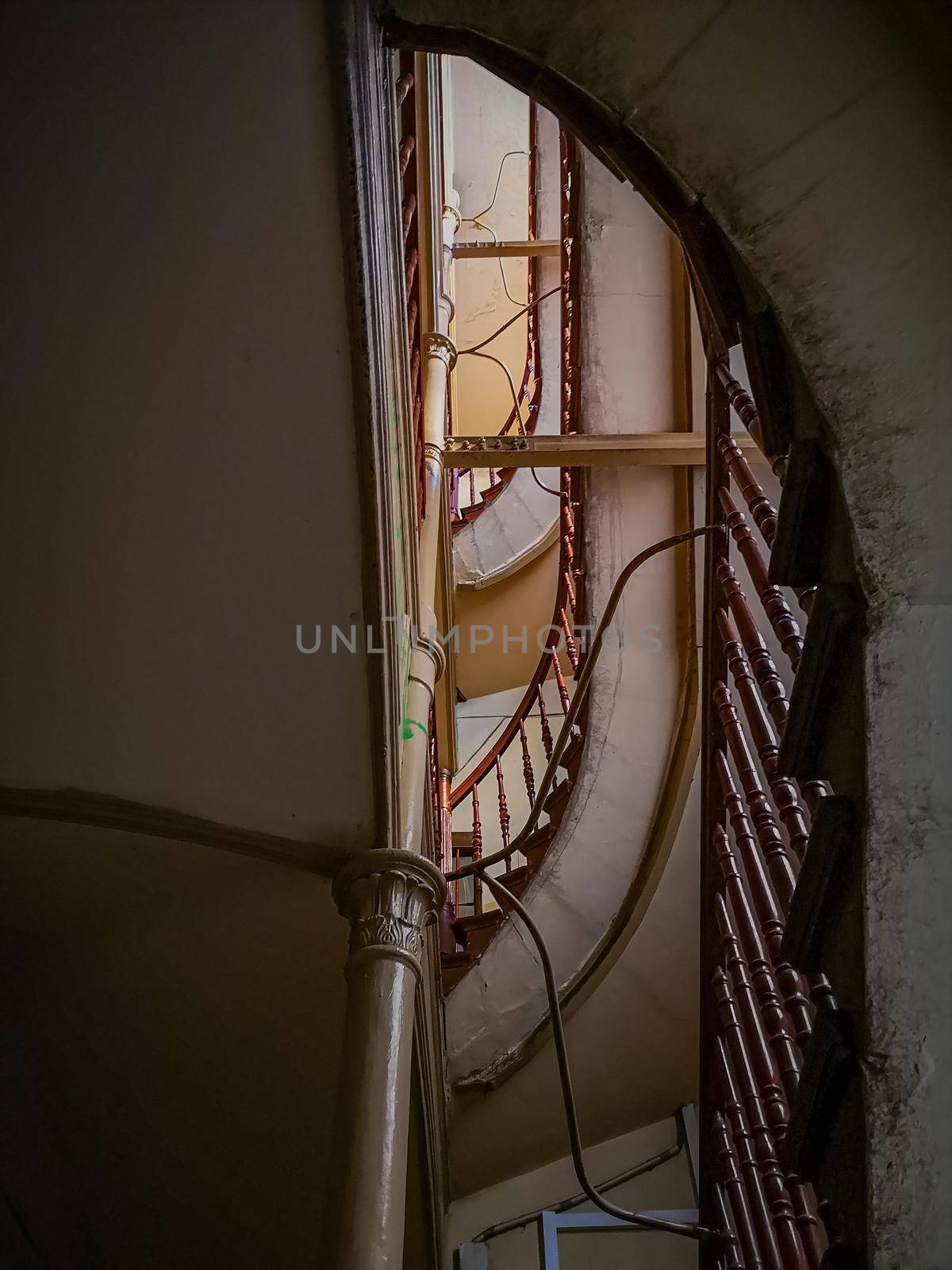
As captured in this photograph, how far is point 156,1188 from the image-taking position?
4.68 m

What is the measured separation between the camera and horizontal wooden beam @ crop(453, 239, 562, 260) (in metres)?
8.52

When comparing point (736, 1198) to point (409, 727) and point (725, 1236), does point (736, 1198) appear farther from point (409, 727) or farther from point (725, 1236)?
point (409, 727)

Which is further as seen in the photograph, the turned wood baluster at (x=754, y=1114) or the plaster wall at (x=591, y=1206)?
the plaster wall at (x=591, y=1206)

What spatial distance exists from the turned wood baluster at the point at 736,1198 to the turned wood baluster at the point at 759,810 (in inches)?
28.9

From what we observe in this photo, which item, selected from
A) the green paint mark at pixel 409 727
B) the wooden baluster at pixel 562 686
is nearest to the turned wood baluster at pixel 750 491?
the green paint mark at pixel 409 727

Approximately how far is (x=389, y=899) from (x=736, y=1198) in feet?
3.96

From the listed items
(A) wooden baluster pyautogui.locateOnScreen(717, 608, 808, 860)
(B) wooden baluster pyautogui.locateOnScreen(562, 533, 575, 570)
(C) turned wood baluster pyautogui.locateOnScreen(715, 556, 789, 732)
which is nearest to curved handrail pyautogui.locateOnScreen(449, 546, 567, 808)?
(B) wooden baluster pyautogui.locateOnScreen(562, 533, 575, 570)

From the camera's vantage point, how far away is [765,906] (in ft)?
9.96

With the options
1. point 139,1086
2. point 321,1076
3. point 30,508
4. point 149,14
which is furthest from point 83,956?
point 149,14

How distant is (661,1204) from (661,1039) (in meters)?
0.64

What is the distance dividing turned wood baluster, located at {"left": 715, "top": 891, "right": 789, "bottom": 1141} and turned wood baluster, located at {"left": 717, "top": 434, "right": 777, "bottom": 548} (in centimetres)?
116

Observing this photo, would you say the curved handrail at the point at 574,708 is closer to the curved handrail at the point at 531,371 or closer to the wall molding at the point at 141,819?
the wall molding at the point at 141,819

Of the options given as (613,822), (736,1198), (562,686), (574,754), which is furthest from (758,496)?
(562,686)

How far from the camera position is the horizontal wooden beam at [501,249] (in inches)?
336
